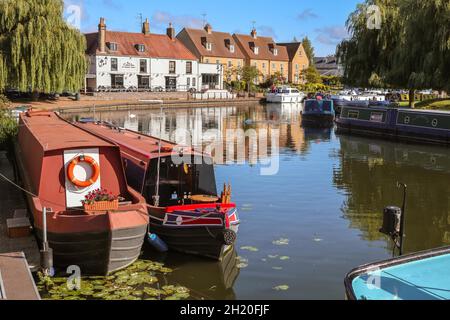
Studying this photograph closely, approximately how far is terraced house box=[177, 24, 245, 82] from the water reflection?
2379 inches

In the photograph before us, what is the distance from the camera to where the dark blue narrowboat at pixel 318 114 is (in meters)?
46.1

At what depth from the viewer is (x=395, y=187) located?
20.4 m

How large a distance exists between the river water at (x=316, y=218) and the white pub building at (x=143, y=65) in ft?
143

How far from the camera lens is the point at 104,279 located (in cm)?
1056

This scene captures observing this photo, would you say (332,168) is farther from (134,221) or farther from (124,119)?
(124,119)

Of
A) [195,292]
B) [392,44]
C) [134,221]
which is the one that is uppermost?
[392,44]

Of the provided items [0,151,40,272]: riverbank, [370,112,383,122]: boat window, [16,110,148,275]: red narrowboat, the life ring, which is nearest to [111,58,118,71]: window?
[370,112,383,122]: boat window

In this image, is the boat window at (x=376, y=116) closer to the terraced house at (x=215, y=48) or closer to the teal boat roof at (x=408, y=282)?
the teal boat roof at (x=408, y=282)

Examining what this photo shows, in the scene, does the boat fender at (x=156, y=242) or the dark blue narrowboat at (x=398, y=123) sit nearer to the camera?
the boat fender at (x=156, y=242)

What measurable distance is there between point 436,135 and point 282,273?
23953 millimetres

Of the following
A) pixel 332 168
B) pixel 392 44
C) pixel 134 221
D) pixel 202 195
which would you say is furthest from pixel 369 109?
pixel 134 221

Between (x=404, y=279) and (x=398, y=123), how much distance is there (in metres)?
29.3

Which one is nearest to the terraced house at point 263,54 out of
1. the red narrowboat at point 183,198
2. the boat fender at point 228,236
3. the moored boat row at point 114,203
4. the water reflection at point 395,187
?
the water reflection at point 395,187

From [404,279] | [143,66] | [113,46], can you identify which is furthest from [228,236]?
[143,66]
